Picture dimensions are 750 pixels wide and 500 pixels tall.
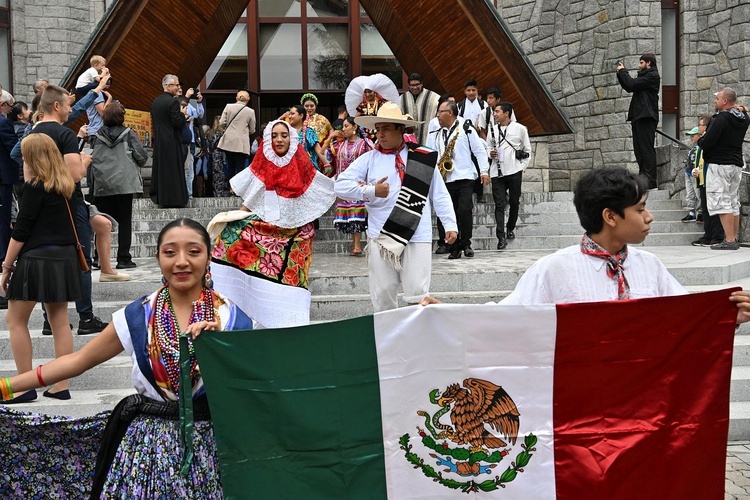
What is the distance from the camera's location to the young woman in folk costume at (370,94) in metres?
7.18

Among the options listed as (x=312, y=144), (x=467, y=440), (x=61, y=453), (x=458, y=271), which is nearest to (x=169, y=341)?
(x=61, y=453)

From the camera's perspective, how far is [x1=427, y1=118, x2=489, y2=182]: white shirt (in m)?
10.3

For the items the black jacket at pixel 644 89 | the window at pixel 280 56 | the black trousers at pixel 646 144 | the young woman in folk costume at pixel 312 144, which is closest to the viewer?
the young woman in folk costume at pixel 312 144

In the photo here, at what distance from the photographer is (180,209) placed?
12227 millimetres

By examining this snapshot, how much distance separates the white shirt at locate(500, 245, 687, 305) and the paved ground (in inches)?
56.0

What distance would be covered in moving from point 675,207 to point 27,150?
10.4 metres

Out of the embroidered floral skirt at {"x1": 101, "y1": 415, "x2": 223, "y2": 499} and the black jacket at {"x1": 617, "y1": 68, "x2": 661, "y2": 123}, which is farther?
the black jacket at {"x1": 617, "y1": 68, "x2": 661, "y2": 123}

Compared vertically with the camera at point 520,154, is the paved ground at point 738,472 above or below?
below

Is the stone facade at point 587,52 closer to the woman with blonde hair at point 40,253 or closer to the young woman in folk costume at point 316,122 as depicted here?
the young woman in folk costume at point 316,122

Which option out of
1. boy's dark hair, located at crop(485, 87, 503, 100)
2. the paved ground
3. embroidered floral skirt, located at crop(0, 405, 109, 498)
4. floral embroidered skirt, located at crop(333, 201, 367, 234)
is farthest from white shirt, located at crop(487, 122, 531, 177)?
embroidered floral skirt, located at crop(0, 405, 109, 498)

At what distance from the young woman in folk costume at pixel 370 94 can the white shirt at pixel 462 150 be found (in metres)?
2.96

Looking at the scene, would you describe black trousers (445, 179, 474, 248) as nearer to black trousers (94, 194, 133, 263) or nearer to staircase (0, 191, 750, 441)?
staircase (0, 191, 750, 441)

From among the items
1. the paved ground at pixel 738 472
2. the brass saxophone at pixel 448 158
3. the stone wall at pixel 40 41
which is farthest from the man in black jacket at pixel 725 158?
the stone wall at pixel 40 41

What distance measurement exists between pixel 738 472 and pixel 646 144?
9.60 m
